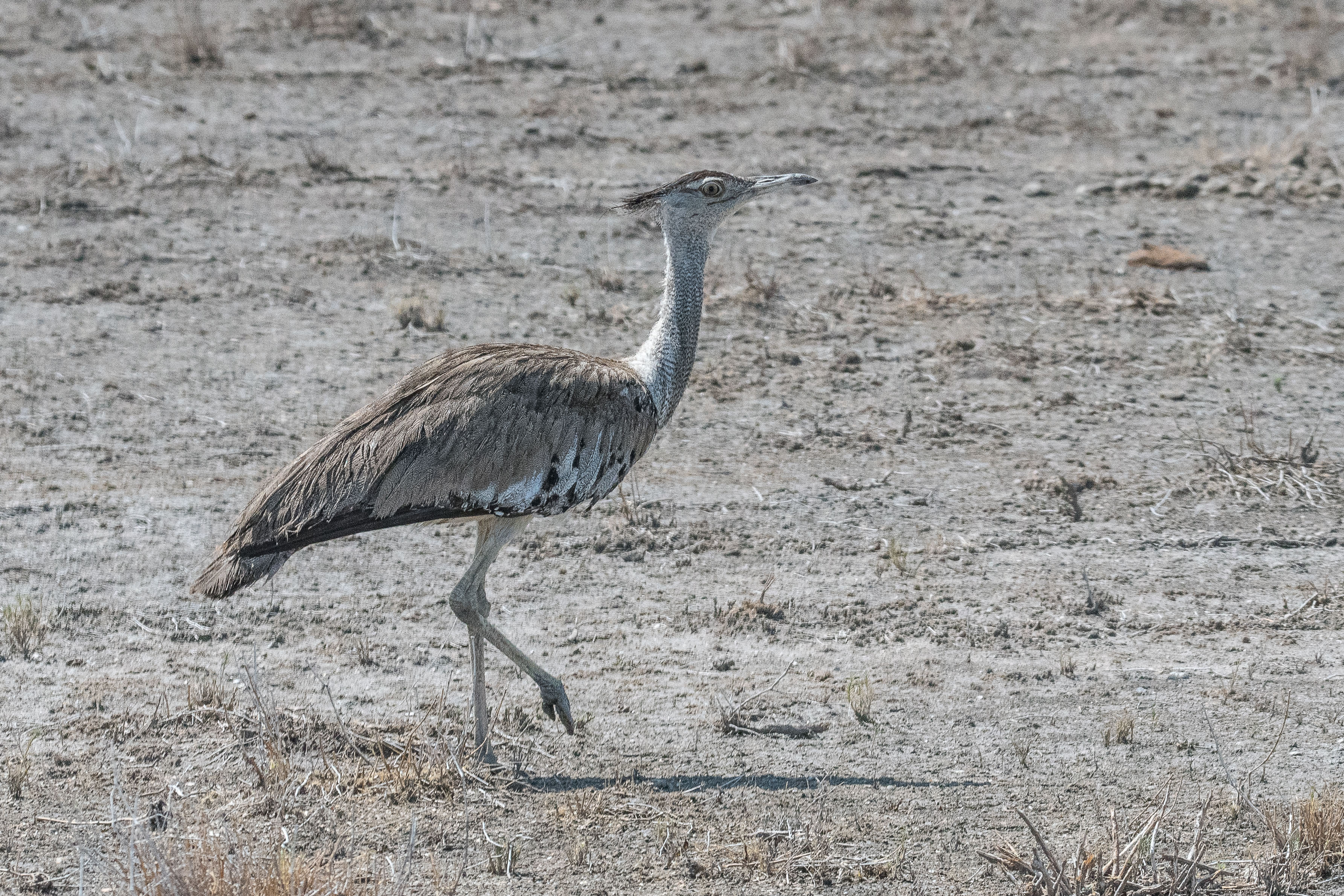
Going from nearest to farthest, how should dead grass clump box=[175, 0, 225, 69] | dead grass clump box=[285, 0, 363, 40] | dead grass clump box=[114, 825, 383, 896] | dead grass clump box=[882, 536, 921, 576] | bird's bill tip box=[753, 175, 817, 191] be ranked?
1. dead grass clump box=[114, 825, 383, 896]
2. bird's bill tip box=[753, 175, 817, 191]
3. dead grass clump box=[882, 536, 921, 576]
4. dead grass clump box=[175, 0, 225, 69]
5. dead grass clump box=[285, 0, 363, 40]

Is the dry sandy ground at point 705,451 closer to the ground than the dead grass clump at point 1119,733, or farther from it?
farther from it

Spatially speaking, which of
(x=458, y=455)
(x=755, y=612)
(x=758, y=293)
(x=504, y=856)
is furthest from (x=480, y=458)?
(x=758, y=293)

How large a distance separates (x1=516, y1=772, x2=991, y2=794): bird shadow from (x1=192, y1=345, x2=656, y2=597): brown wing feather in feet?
2.63

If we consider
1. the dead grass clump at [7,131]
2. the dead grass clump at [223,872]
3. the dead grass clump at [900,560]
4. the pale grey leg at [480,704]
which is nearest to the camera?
the dead grass clump at [223,872]

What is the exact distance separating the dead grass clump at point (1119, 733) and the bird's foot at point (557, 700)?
5.38 feet

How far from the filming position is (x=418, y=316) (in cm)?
844

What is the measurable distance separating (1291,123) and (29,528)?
9.52 meters

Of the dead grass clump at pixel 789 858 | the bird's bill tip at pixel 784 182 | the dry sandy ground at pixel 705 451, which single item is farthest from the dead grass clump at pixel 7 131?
the dead grass clump at pixel 789 858

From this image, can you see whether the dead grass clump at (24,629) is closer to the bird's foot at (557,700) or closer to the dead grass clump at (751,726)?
the bird's foot at (557,700)

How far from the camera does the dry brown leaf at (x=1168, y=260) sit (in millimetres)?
9258

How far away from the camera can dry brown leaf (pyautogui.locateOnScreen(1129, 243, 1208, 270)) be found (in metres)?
9.26

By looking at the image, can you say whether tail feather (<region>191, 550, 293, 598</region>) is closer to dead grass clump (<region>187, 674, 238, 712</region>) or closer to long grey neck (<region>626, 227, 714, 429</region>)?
dead grass clump (<region>187, 674, 238, 712</region>)

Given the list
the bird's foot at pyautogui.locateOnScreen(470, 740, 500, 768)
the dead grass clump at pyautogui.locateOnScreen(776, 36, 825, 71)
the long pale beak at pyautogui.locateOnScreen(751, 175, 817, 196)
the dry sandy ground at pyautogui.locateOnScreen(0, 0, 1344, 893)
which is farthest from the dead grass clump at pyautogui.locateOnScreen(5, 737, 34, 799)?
the dead grass clump at pyautogui.locateOnScreen(776, 36, 825, 71)

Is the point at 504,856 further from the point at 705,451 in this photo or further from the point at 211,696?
the point at 705,451
